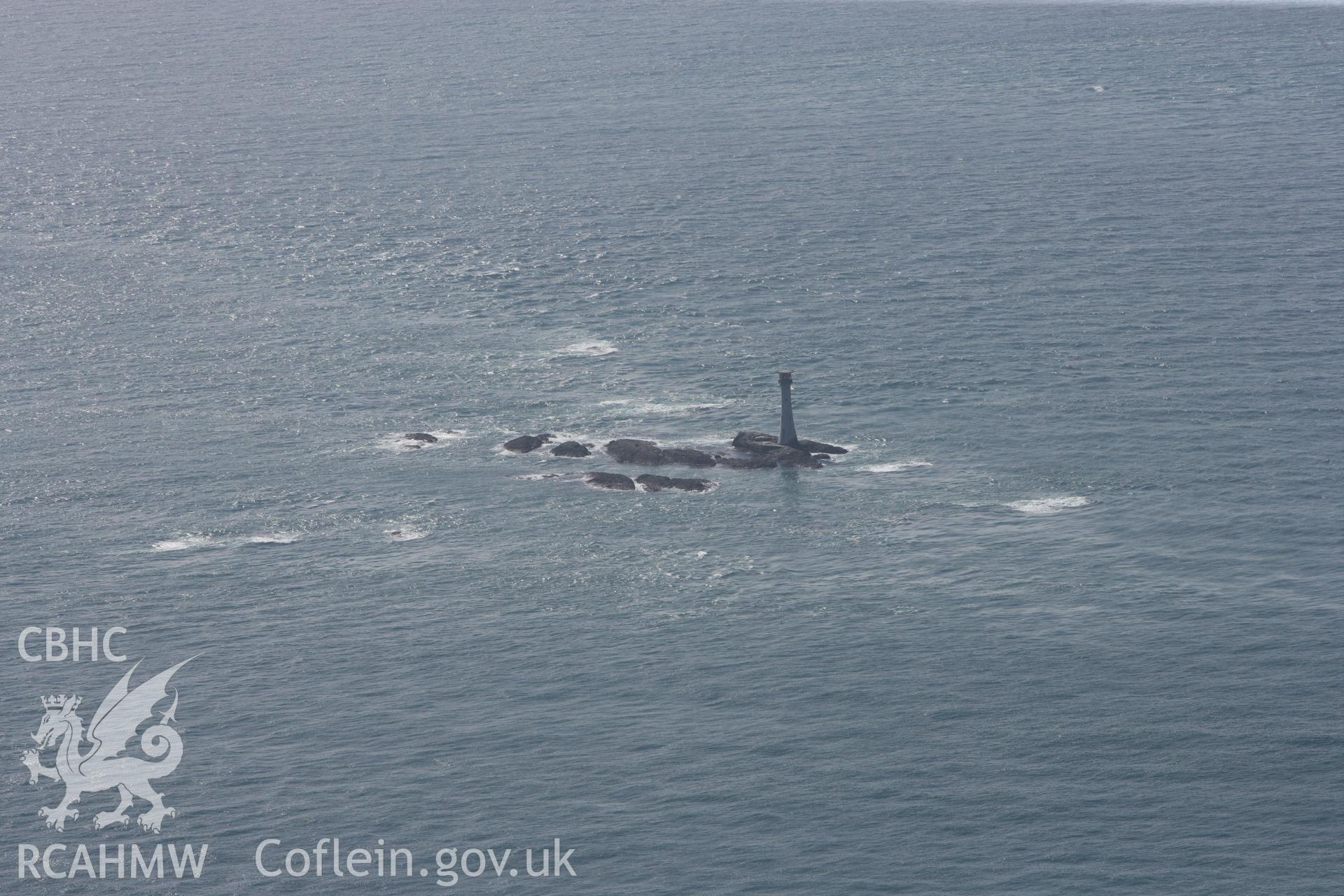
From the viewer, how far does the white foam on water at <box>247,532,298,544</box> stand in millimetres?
146125

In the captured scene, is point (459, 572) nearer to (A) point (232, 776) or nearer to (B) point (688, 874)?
(A) point (232, 776)

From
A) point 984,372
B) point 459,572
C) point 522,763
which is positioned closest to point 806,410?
point 984,372

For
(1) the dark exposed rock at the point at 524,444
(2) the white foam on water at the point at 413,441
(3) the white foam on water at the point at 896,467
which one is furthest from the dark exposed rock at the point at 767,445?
(2) the white foam on water at the point at 413,441

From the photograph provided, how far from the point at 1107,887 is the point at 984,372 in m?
88.5

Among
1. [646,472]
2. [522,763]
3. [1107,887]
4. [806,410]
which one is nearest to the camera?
[1107,887]

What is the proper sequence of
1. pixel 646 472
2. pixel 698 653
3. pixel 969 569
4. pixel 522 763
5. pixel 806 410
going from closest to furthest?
pixel 522 763
pixel 698 653
pixel 969 569
pixel 646 472
pixel 806 410

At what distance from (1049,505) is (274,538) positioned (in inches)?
→ 2616

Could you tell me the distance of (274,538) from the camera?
146875mm

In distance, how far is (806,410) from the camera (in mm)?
172250

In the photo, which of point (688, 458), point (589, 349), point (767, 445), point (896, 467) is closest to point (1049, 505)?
point (896, 467)

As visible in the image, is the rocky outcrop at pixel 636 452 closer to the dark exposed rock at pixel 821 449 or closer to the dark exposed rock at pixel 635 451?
the dark exposed rock at pixel 635 451

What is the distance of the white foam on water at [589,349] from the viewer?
191375 millimetres

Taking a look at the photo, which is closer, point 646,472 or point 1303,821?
point 1303,821

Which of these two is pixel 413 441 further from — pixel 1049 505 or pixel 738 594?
pixel 1049 505
